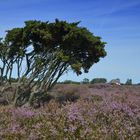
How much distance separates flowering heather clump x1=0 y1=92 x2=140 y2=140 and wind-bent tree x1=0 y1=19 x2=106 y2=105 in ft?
47.9

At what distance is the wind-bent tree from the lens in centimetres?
2389

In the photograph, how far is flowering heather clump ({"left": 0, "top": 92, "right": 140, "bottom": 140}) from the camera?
682 cm

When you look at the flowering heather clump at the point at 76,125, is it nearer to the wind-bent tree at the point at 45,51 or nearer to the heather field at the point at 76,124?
the heather field at the point at 76,124

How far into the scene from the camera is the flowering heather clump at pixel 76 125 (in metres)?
6.82

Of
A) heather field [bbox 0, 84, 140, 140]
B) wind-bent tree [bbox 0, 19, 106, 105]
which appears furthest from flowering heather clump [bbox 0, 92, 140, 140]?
wind-bent tree [bbox 0, 19, 106, 105]

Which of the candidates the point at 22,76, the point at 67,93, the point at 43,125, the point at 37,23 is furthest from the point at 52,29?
the point at 43,125

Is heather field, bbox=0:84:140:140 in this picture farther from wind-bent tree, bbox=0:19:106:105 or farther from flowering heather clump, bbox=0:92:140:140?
wind-bent tree, bbox=0:19:106:105

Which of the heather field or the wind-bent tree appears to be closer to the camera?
the heather field

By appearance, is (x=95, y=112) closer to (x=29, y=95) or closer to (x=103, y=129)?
(x=103, y=129)

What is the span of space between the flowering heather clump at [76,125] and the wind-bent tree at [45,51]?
14611mm

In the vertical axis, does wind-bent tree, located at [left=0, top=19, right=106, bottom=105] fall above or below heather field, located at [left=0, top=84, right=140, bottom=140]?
above

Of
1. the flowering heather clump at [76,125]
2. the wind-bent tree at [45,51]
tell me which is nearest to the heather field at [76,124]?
the flowering heather clump at [76,125]

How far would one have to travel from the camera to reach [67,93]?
1147 inches

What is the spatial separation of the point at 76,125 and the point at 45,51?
1743cm
